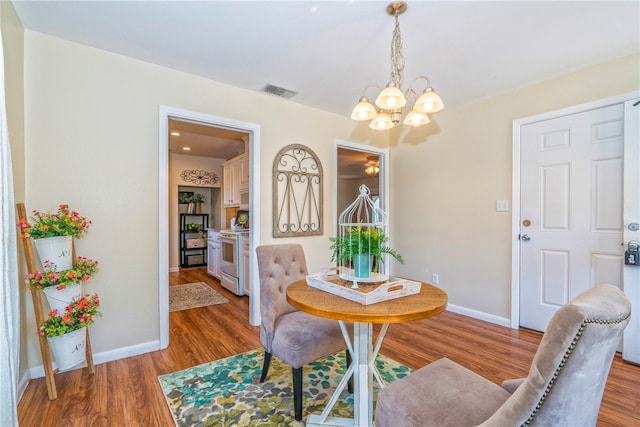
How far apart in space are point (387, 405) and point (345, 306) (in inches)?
15.8

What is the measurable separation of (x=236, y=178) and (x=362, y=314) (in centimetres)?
448

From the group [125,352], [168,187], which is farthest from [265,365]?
[168,187]

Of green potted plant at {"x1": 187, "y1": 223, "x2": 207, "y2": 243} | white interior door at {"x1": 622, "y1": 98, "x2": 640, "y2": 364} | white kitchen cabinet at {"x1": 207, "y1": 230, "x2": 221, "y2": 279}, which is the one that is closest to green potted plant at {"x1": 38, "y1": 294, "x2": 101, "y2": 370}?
white kitchen cabinet at {"x1": 207, "y1": 230, "x2": 221, "y2": 279}

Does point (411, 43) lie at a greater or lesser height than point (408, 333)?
greater

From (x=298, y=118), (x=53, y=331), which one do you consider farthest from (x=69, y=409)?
(x=298, y=118)

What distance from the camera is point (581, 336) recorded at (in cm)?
70

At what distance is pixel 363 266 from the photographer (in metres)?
1.56

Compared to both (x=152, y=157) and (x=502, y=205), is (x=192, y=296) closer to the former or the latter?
(x=152, y=157)

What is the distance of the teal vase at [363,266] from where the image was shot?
5.09 ft

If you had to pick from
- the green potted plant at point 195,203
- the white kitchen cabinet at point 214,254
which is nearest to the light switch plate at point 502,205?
the white kitchen cabinet at point 214,254

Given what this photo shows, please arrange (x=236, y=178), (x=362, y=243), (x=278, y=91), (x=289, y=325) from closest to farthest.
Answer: (x=362, y=243), (x=289, y=325), (x=278, y=91), (x=236, y=178)

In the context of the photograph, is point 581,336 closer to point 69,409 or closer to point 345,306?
point 345,306

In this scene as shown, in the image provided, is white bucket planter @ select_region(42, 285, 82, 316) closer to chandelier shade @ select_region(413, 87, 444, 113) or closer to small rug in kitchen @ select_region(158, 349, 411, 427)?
small rug in kitchen @ select_region(158, 349, 411, 427)

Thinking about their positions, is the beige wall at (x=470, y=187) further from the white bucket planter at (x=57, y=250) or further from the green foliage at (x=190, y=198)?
the green foliage at (x=190, y=198)
